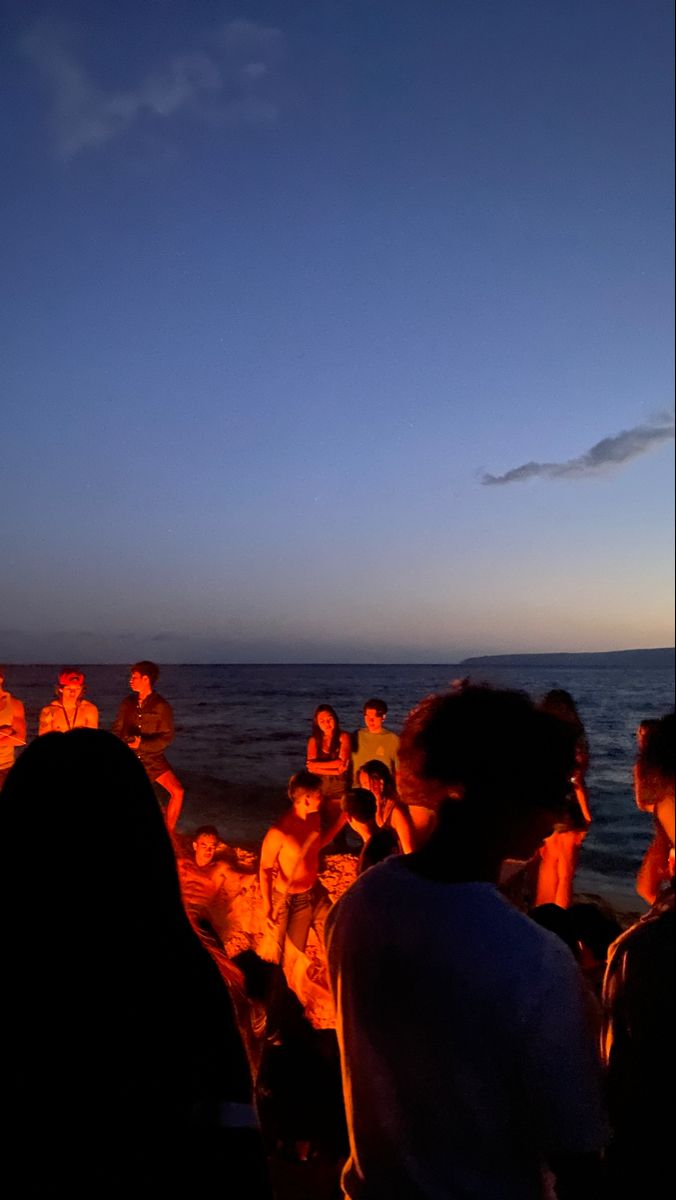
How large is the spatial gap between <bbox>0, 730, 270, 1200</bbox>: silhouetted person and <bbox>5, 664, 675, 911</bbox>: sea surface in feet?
2.68

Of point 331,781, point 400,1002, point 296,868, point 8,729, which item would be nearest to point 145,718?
point 8,729

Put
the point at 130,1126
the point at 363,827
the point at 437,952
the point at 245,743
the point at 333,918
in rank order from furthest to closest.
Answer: the point at 245,743 < the point at 363,827 < the point at 333,918 < the point at 437,952 < the point at 130,1126

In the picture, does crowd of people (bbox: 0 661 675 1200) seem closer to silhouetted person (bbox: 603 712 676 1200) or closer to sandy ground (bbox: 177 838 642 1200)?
silhouetted person (bbox: 603 712 676 1200)

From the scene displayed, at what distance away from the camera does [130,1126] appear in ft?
3.70

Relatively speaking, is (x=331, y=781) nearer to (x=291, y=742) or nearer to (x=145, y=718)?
(x=145, y=718)

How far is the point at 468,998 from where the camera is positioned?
1.38 metres

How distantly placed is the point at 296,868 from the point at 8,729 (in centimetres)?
336

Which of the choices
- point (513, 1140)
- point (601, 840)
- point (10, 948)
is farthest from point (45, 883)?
point (601, 840)

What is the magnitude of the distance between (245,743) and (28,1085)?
32.3 meters

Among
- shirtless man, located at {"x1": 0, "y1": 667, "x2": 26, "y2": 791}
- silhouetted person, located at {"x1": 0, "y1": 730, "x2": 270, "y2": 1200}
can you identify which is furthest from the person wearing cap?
silhouetted person, located at {"x1": 0, "y1": 730, "x2": 270, "y2": 1200}

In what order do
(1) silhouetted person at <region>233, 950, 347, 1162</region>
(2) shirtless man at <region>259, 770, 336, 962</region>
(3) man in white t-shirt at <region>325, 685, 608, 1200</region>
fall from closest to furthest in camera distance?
(3) man in white t-shirt at <region>325, 685, 608, 1200</region>, (1) silhouetted person at <region>233, 950, 347, 1162</region>, (2) shirtless man at <region>259, 770, 336, 962</region>

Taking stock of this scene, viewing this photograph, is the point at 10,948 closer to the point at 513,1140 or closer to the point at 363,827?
the point at 513,1140

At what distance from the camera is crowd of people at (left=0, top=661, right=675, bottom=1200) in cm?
114

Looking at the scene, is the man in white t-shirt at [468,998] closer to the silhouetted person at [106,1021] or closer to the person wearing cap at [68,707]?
the silhouetted person at [106,1021]
